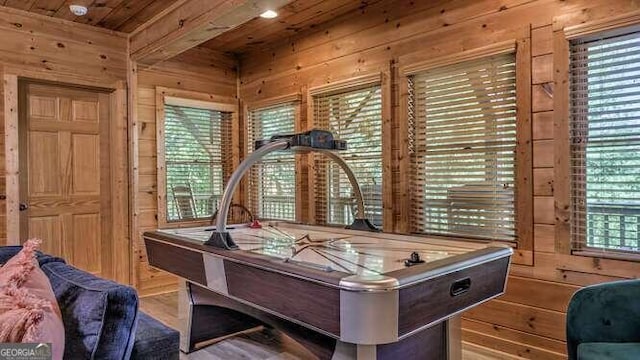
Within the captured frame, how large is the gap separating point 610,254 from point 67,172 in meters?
4.43

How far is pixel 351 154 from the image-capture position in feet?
13.3

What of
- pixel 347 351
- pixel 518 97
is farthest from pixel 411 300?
pixel 518 97

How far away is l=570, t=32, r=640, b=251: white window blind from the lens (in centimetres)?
252

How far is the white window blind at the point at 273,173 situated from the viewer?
4.73 m

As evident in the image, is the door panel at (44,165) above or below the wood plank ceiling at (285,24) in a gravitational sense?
below

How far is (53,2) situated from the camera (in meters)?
3.64

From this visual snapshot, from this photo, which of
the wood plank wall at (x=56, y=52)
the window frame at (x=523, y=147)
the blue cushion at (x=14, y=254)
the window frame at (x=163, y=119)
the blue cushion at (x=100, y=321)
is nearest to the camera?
the blue cushion at (x=100, y=321)

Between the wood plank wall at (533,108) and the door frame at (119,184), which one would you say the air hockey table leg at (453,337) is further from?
the door frame at (119,184)

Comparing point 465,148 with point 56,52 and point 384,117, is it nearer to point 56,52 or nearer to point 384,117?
point 384,117

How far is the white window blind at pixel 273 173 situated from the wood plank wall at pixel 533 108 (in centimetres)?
130

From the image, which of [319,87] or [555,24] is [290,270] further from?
[319,87]

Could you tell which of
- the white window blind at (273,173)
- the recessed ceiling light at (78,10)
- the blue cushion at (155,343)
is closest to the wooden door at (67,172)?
the recessed ceiling light at (78,10)

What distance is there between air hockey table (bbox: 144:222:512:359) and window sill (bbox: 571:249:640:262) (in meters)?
0.84

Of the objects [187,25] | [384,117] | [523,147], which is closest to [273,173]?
[384,117]
